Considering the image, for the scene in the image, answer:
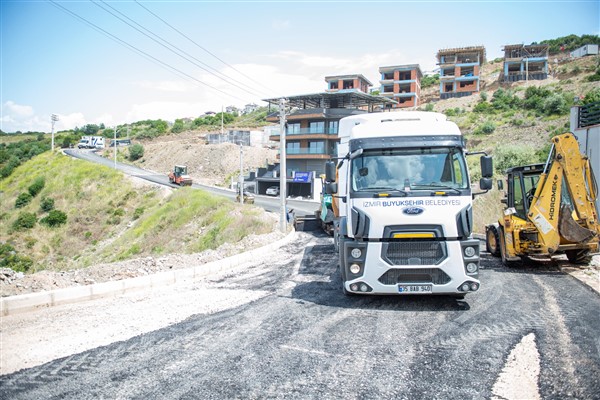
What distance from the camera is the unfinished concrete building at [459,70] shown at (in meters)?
89.0

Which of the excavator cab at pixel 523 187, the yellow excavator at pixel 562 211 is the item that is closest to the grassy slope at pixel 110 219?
the excavator cab at pixel 523 187

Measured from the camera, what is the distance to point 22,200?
192 ft

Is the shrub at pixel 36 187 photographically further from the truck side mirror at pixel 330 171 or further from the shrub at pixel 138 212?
the truck side mirror at pixel 330 171

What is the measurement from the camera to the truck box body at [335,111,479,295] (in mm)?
7934

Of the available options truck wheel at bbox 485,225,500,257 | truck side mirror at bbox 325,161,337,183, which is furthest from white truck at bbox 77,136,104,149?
truck side mirror at bbox 325,161,337,183

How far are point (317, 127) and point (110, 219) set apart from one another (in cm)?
2854

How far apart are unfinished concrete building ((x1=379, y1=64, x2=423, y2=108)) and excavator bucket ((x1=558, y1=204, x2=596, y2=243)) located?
81.1 metres

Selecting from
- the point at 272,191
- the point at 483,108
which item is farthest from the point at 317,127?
the point at 483,108

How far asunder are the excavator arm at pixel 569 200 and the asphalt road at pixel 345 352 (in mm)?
2273

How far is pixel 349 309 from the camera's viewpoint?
823 centimetres

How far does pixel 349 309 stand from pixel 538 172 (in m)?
8.05

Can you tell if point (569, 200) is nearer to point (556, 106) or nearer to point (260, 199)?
point (260, 199)

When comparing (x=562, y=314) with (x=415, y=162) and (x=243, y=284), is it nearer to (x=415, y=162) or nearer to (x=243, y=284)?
(x=415, y=162)

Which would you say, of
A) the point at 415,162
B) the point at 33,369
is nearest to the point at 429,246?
the point at 415,162
